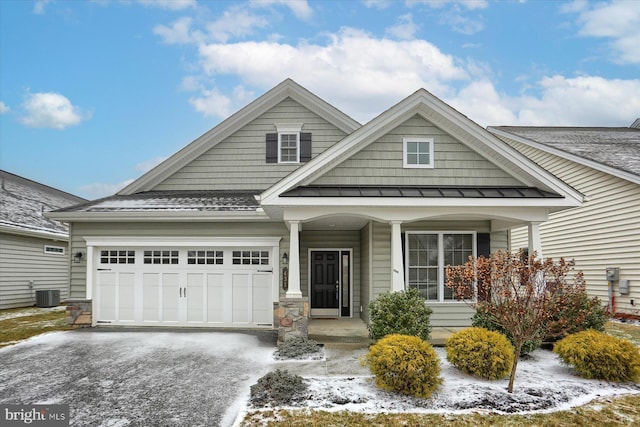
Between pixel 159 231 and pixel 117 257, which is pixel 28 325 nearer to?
pixel 117 257

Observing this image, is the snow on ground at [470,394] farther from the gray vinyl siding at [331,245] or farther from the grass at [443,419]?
the gray vinyl siding at [331,245]

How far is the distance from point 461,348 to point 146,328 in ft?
26.0

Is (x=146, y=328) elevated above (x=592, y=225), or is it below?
below

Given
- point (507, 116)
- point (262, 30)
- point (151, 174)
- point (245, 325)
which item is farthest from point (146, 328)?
point (507, 116)

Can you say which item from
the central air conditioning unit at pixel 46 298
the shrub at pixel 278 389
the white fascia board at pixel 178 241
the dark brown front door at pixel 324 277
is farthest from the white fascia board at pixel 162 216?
the central air conditioning unit at pixel 46 298

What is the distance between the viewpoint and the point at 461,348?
22.3 ft

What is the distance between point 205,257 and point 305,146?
4.92 metres

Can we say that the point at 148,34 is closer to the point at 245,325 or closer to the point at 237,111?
the point at 237,111

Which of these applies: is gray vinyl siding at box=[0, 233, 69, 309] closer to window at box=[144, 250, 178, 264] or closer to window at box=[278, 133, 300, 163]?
window at box=[144, 250, 178, 264]

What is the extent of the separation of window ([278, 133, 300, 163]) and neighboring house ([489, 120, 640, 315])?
8.98m

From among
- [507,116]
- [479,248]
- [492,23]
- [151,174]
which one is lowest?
[479,248]

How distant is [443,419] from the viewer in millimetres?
5156

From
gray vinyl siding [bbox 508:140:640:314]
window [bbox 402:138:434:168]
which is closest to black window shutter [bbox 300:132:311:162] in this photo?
window [bbox 402:138:434:168]

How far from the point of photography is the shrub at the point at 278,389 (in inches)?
225
